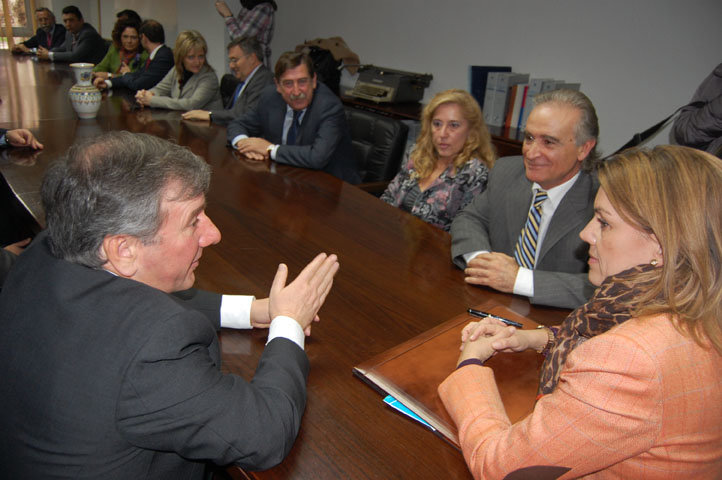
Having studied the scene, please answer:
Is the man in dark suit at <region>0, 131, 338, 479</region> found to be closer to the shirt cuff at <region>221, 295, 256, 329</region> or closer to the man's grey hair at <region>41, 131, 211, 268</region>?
the man's grey hair at <region>41, 131, 211, 268</region>

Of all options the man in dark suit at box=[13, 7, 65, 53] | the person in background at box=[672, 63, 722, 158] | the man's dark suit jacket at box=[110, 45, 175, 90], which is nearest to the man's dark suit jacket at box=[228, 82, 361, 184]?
the person in background at box=[672, 63, 722, 158]

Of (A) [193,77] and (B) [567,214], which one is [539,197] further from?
(A) [193,77]

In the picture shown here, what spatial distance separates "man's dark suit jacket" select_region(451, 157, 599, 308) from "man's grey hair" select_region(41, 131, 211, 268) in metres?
0.99

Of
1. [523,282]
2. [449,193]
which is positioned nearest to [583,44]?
[449,193]

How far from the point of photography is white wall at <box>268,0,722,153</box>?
10.0ft

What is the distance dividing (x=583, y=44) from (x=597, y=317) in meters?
3.17

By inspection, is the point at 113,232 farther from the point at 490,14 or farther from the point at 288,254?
the point at 490,14

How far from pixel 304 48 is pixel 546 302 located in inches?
172

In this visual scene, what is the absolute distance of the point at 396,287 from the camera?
4.60 ft

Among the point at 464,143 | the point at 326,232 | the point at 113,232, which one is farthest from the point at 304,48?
the point at 113,232

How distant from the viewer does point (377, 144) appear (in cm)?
298

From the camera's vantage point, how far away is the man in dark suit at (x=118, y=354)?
75 centimetres

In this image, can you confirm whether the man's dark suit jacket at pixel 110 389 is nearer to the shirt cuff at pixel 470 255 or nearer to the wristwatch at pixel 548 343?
the wristwatch at pixel 548 343

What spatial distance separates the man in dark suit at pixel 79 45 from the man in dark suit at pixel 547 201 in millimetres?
5898
